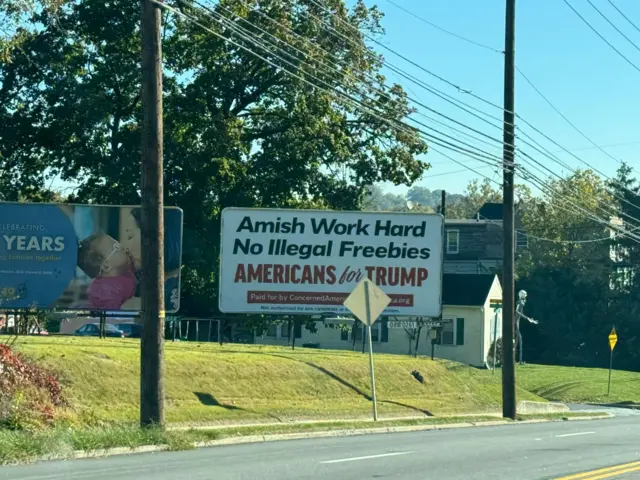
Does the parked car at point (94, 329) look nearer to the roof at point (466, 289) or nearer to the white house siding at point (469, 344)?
the white house siding at point (469, 344)

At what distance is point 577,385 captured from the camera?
53781mm

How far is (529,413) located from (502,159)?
9006 millimetres

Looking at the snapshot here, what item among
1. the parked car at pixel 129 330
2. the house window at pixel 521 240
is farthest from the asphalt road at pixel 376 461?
the house window at pixel 521 240

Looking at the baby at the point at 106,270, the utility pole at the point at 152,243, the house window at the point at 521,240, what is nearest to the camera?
the utility pole at the point at 152,243

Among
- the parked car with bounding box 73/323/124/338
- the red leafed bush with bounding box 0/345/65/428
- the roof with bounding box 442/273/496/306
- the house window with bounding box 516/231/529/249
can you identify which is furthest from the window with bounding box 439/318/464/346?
the red leafed bush with bounding box 0/345/65/428

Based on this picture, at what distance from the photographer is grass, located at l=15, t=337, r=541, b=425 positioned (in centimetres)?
2206

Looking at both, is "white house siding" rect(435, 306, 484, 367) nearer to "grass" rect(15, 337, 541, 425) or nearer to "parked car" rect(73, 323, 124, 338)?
"parked car" rect(73, 323, 124, 338)

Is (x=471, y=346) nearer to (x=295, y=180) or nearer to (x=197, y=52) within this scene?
(x=295, y=180)

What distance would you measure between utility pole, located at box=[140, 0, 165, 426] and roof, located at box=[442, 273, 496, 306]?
138ft

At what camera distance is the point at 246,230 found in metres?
34.5

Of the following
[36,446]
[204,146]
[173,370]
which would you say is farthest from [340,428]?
[204,146]

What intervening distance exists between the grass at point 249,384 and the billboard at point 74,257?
70.0 inches

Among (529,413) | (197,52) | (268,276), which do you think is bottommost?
(529,413)

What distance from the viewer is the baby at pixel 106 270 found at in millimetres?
30391
